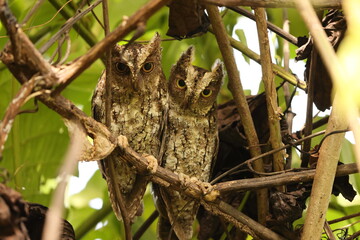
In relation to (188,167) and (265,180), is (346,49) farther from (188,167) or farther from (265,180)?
(188,167)

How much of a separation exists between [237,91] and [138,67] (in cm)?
52

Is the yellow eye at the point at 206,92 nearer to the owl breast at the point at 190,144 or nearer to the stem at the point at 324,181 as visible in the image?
the owl breast at the point at 190,144

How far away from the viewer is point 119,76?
2426 mm

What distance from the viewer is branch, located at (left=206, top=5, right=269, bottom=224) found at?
199 cm

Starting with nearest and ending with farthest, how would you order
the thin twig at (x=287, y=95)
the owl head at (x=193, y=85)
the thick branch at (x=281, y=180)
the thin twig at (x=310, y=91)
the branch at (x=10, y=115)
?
the branch at (x=10, y=115)
the thick branch at (x=281, y=180)
the thin twig at (x=310, y=91)
the thin twig at (x=287, y=95)
the owl head at (x=193, y=85)

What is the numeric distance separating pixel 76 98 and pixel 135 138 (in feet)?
2.12

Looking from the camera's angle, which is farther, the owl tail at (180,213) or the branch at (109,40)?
the owl tail at (180,213)

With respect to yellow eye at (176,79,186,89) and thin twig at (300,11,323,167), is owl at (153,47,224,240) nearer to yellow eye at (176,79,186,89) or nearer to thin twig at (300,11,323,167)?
yellow eye at (176,79,186,89)

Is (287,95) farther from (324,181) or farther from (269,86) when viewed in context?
(324,181)

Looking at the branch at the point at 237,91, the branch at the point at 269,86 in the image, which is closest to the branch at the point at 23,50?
the branch at the point at 237,91

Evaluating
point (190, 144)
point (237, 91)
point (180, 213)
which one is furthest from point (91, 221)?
point (237, 91)

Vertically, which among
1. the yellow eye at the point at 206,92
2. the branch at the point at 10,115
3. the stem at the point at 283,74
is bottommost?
the branch at the point at 10,115

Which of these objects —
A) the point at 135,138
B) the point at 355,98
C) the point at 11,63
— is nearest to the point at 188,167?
the point at 135,138

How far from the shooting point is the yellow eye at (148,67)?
244cm
